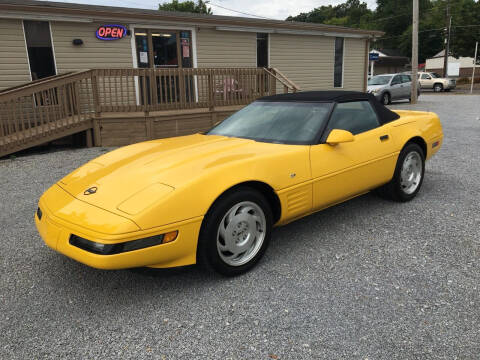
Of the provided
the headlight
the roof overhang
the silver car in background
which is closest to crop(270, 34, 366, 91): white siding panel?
the roof overhang

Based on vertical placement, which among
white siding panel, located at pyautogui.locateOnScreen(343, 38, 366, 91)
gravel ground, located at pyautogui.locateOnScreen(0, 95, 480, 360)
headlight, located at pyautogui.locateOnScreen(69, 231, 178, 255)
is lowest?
gravel ground, located at pyautogui.locateOnScreen(0, 95, 480, 360)

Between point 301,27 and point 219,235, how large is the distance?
12906 millimetres

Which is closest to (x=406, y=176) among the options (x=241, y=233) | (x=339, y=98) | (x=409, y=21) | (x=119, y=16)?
(x=339, y=98)

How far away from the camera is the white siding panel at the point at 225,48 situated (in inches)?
480

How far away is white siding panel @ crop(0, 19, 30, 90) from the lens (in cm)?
930

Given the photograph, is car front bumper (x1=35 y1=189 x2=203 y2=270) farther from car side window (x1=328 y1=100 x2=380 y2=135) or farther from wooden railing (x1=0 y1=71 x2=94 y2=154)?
wooden railing (x1=0 y1=71 x2=94 y2=154)

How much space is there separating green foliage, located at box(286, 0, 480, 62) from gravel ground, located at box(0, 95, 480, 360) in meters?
46.6

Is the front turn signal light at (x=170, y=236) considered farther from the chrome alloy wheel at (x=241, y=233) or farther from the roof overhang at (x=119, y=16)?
the roof overhang at (x=119, y=16)

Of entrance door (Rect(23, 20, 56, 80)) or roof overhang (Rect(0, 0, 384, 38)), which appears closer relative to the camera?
roof overhang (Rect(0, 0, 384, 38))

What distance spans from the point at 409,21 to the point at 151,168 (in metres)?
81.6

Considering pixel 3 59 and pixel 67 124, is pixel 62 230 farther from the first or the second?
pixel 3 59

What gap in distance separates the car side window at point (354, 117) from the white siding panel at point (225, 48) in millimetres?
Answer: 9036

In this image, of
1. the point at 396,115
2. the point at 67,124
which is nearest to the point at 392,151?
the point at 396,115

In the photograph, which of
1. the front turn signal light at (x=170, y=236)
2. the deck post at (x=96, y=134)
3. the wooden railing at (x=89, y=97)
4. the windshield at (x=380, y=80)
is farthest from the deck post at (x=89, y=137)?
the windshield at (x=380, y=80)
